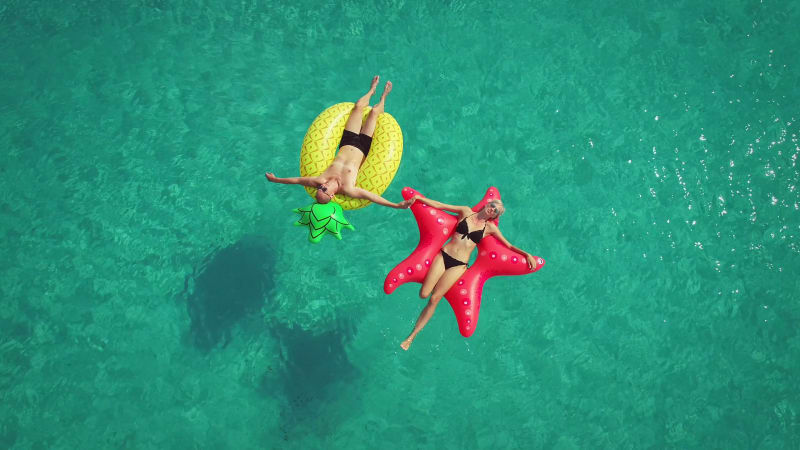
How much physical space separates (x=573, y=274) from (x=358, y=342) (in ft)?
6.32

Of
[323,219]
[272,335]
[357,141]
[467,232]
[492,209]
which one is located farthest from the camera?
[272,335]

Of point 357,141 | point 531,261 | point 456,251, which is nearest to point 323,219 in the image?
point 357,141

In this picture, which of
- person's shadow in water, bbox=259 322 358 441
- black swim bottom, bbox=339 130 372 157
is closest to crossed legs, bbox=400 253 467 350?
person's shadow in water, bbox=259 322 358 441

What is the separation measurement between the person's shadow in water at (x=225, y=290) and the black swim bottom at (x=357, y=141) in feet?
3.90

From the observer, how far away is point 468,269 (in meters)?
4.35

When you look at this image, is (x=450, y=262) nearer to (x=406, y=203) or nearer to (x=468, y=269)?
(x=468, y=269)

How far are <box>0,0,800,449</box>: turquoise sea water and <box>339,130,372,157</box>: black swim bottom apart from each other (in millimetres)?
656

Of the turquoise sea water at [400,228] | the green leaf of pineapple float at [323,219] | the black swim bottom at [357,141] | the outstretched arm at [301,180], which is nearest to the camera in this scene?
the green leaf of pineapple float at [323,219]

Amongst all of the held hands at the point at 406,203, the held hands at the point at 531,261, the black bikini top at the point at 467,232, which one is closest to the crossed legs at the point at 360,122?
the held hands at the point at 406,203

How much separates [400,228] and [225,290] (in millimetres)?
1577

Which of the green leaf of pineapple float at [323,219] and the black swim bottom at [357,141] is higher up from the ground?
the black swim bottom at [357,141]

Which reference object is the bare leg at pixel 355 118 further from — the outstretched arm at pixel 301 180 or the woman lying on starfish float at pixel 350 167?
the outstretched arm at pixel 301 180

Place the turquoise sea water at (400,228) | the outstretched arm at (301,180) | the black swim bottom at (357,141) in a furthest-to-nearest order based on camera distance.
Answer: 1. the turquoise sea water at (400,228)
2. the black swim bottom at (357,141)
3. the outstretched arm at (301,180)

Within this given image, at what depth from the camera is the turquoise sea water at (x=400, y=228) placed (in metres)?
4.73
